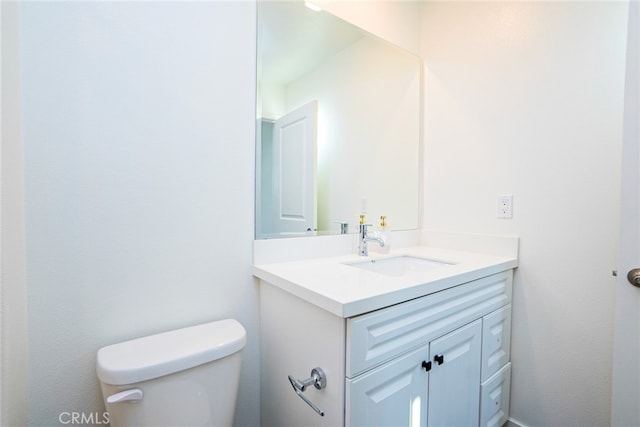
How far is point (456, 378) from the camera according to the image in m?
1.02

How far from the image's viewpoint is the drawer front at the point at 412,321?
73 cm

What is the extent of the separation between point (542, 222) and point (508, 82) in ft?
2.06

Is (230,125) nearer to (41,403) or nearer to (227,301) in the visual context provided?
(227,301)

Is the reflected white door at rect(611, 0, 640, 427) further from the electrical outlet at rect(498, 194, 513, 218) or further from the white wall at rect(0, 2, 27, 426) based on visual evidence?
the white wall at rect(0, 2, 27, 426)

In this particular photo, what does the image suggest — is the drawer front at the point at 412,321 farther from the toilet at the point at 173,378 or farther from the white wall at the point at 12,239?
the white wall at the point at 12,239

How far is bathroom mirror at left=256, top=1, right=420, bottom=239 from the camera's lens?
117cm

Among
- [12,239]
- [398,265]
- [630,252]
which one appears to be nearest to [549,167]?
[630,252]

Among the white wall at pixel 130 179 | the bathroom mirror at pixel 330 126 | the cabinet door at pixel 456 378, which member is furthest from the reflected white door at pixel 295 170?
the cabinet door at pixel 456 378

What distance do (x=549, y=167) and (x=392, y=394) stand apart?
1.07 m

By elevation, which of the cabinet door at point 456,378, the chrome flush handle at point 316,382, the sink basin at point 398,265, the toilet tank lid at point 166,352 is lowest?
the cabinet door at point 456,378

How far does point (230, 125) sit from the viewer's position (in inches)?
42.5

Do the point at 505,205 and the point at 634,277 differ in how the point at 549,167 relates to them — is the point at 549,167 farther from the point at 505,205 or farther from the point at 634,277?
the point at 634,277

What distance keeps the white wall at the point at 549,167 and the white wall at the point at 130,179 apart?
1.05 meters

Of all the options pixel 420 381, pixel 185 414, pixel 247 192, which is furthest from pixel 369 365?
pixel 247 192
